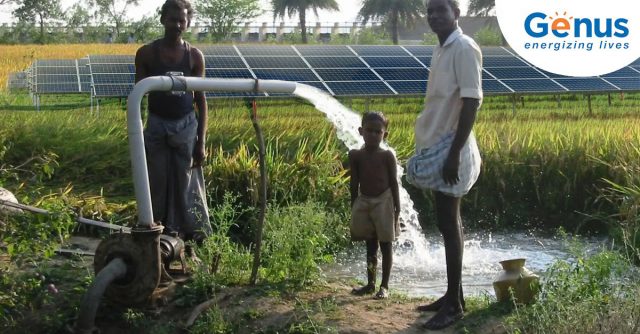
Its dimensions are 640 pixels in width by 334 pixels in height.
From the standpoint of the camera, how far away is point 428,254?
6.77 m

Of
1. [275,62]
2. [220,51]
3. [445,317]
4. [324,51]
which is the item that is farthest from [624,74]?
[445,317]

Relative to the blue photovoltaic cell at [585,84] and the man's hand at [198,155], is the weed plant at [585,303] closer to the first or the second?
the man's hand at [198,155]

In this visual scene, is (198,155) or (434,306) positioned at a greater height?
(198,155)

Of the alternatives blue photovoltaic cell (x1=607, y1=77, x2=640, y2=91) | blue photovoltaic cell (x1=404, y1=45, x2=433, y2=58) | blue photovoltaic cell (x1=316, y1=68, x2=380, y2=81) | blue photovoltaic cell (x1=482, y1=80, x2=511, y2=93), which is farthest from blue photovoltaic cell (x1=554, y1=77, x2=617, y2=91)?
blue photovoltaic cell (x1=316, y1=68, x2=380, y2=81)

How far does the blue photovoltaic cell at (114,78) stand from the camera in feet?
48.2

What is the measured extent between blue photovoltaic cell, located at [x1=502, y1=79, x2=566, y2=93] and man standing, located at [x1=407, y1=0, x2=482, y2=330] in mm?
11149

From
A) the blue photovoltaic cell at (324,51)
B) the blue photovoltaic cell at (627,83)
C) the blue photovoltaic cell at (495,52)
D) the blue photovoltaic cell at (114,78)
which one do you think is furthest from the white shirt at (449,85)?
the blue photovoltaic cell at (495,52)

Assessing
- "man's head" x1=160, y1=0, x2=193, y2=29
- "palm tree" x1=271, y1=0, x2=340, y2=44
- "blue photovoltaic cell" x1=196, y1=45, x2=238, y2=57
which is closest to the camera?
"man's head" x1=160, y1=0, x2=193, y2=29

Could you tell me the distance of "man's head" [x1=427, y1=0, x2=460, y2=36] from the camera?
4.39 metres

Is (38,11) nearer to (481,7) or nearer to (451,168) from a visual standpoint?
(481,7)

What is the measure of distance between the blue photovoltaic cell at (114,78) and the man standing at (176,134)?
9.25 m

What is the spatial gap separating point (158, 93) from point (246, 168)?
6.14 ft

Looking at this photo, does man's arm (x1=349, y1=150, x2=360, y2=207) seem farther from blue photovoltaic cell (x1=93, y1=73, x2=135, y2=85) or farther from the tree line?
the tree line

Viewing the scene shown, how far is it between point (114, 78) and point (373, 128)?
10737 millimetres
